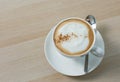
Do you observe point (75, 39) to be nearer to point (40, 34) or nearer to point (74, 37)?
point (74, 37)

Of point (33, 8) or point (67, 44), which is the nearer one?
point (67, 44)

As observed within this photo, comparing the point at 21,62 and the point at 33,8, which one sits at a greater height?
the point at 33,8

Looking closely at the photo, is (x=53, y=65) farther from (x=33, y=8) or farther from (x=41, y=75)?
(x=33, y=8)

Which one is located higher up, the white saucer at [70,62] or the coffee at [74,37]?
the coffee at [74,37]

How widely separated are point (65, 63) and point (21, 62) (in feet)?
0.35

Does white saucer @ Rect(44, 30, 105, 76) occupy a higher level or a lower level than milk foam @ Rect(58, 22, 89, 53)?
lower

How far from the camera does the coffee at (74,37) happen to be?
0.53 meters

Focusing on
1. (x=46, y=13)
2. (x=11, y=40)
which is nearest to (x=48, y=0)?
(x=46, y=13)

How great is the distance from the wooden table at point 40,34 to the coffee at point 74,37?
7cm

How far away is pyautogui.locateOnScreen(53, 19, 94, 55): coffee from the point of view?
528 millimetres

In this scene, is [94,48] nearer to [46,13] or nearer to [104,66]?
[104,66]

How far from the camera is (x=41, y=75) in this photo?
0.56m

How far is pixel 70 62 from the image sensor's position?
0.56m

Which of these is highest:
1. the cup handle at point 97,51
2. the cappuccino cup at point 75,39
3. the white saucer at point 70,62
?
the cappuccino cup at point 75,39
